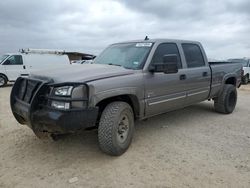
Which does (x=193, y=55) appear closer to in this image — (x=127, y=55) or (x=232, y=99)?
(x=127, y=55)

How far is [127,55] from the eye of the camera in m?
5.10

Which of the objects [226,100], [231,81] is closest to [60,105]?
[226,100]

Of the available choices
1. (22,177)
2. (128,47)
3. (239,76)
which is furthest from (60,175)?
(239,76)

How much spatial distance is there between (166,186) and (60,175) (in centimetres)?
140

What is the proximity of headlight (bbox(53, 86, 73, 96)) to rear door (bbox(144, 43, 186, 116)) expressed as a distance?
1.46 metres

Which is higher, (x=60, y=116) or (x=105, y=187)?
(x=60, y=116)

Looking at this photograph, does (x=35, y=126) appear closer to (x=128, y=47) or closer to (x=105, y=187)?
(x=105, y=187)

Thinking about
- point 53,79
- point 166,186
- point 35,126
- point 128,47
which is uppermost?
point 128,47

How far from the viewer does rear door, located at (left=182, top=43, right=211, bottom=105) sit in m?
5.74

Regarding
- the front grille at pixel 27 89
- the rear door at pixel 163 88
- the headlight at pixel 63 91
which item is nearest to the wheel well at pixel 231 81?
the rear door at pixel 163 88

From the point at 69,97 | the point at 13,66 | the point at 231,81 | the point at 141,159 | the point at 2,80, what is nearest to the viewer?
the point at 69,97

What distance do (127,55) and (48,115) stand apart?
2.07m

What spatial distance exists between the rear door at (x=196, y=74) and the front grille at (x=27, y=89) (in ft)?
→ 9.88

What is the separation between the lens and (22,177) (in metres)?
3.60
